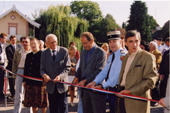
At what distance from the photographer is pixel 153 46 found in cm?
747

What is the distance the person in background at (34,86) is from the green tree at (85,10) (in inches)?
2341

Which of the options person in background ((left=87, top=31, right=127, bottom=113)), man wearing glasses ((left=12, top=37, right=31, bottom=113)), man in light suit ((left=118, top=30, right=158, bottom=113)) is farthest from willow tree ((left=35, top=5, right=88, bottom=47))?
man in light suit ((left=118, top=30, right=158, bottom=113))

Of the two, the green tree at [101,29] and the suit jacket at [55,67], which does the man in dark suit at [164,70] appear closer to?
the suit jacket at [55,67]

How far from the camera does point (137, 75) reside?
287 centimetres

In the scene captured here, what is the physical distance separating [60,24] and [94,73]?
2667 centimetres

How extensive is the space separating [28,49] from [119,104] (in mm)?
3346

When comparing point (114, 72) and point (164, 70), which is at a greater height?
point (114, 72)

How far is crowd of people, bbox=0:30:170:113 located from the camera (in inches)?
113

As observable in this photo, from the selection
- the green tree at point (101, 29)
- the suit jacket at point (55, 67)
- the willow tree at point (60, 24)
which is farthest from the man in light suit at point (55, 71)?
the green tree at point (101, 29)

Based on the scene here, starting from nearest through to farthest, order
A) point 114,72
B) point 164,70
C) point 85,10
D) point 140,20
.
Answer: point 114,72 → point 164,70 → point 140,20 → point 85,10

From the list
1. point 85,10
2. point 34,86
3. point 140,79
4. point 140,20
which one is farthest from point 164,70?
point 85,10

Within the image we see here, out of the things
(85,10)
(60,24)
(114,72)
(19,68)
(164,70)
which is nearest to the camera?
(114,72)

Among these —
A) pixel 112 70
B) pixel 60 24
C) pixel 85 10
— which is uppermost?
pixel 85 10

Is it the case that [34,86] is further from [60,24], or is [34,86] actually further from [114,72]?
[60,24]
